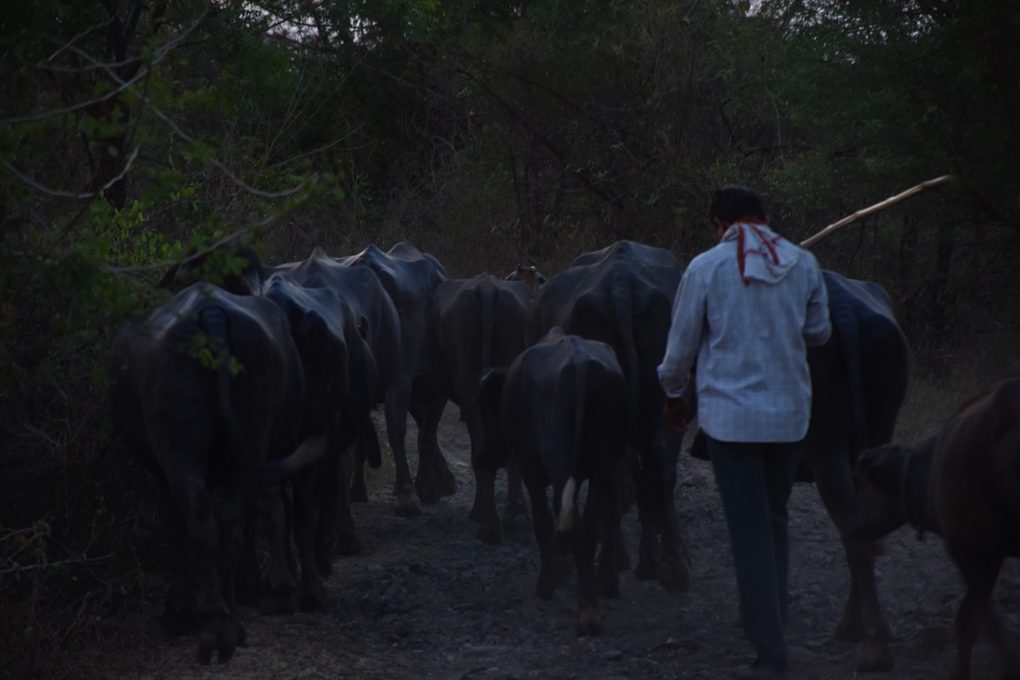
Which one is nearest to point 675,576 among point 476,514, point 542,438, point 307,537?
point 542,438

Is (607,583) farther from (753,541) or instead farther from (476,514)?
(476,514)

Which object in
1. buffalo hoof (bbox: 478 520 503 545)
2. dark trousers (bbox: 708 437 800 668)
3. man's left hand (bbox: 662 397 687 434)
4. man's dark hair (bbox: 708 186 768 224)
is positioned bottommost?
buffalo hoof (bbox: 478 520 503 545)

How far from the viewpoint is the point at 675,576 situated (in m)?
8.80

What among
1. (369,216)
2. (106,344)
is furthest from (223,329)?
(369,216)

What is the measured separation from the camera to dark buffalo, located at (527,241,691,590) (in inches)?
351

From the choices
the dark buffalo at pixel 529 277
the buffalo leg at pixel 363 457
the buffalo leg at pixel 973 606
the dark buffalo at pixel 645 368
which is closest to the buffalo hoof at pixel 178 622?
the dark buffalo at pixel 645 368

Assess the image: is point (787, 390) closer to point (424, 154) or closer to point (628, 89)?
point (628, 89)

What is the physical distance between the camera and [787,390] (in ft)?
20.5

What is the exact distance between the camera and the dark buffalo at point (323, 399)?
841 centimetres

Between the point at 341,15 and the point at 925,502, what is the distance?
8275 mm

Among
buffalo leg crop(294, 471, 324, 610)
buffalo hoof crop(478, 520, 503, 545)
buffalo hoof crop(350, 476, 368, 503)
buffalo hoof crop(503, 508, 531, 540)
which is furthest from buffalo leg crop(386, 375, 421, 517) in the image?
buffalo leg crop(294, 471, 324, 610)

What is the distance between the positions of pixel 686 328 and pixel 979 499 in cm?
141

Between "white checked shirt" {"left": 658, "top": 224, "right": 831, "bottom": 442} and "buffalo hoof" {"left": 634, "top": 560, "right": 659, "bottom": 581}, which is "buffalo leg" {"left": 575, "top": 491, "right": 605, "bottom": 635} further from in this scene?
"white checked shirt" {"left": 658, "top": 224, "right": 831, "bottom": 442}

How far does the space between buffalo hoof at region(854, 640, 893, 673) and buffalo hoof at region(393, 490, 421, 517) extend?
5083 mm
